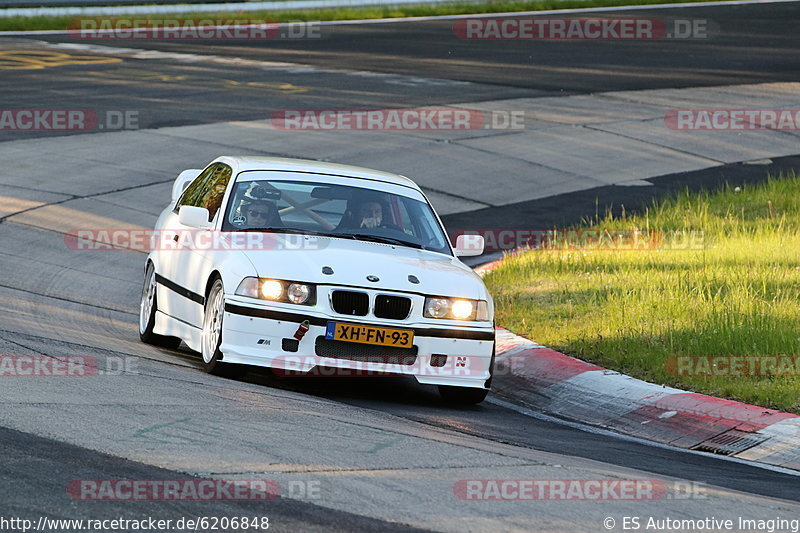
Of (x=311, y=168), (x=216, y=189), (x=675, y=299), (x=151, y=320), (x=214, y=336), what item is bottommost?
(x=151, y=320)

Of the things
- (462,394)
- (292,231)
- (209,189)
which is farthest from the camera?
(209,189)

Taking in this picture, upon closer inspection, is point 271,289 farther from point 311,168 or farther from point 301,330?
point 311,168

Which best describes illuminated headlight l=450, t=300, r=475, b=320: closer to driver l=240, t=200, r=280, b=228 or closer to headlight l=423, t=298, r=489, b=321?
headlight l=423, t=298, r=489, b=321

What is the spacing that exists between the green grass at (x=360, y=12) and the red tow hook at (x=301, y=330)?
26416mm

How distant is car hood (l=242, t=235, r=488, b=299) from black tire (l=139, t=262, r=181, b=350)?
154 centimetres

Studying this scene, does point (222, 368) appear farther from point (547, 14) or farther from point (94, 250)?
point (547, 14)

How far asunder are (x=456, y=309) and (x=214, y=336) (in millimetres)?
1615

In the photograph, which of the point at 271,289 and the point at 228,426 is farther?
the point at 271,289

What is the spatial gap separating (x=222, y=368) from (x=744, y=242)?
6.93 m

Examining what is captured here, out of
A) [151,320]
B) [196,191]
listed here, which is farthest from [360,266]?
[196,191]

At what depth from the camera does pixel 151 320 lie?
1034 centimetres

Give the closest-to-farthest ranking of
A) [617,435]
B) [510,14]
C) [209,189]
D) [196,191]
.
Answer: [617,435], [209,189], [196,191], [510,14]

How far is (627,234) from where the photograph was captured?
1497 centimetres

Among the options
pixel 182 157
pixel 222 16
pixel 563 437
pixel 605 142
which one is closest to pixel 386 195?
pixel 563 437
